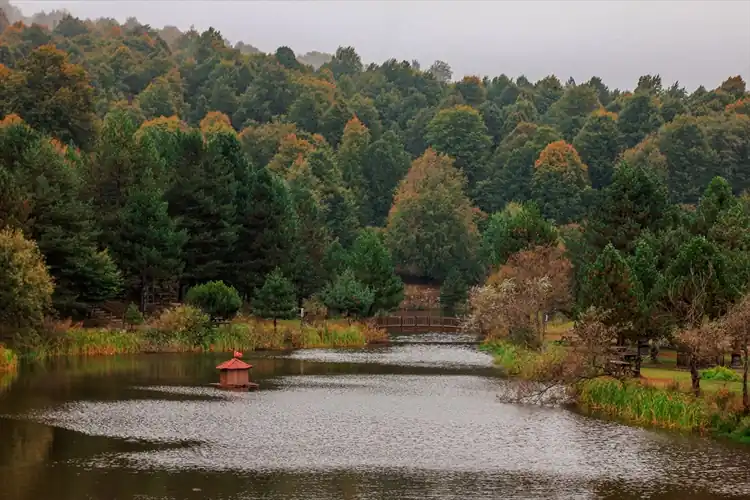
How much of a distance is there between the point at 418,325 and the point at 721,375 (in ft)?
182

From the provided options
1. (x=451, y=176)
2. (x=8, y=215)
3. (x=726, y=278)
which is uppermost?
(x=451, y=176)

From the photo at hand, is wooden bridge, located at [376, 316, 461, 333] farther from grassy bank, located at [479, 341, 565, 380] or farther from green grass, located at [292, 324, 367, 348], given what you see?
grassy bank, located at [479, 341, 565, 380]

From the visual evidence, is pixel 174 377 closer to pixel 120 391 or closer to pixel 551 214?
pixel 120 391

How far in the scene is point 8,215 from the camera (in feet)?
220

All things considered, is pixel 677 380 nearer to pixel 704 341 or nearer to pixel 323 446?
pixel 704 341

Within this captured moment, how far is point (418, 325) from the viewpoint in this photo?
344 feet

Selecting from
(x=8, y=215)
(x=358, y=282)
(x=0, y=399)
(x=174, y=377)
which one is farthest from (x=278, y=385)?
(x=358, y=282)

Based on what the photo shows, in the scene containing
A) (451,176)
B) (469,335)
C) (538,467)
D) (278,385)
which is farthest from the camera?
(451,176)

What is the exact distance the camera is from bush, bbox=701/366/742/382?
50.0 metres

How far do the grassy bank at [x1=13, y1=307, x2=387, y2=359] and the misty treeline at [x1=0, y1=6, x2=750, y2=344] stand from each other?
4304 millimetres

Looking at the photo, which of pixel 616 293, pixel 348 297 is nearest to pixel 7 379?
pixel 616 293

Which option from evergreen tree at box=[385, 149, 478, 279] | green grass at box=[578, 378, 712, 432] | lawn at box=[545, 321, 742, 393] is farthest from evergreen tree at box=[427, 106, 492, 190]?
green grass at box=[578, 378, 712, 432]

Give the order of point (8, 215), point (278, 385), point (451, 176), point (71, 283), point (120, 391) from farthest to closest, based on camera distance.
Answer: point (451, 176), point (71, 283), point (8, 215), point (278, 385), point (120, 391)

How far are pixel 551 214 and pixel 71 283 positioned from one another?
89.9 metres
